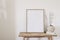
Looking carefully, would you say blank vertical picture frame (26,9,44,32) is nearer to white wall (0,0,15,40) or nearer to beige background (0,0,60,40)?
beige background (0,0,60,40)

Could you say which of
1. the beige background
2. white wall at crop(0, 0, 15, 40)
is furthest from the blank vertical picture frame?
white wall at crop(0, 0, 15, 40)

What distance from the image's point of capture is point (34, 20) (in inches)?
120

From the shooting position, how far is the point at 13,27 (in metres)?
3.07

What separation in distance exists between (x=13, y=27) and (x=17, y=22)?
160mm

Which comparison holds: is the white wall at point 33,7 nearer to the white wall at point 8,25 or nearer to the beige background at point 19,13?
the beige background at point 19,13

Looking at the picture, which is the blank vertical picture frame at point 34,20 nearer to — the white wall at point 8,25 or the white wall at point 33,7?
the white wall at point 33,7

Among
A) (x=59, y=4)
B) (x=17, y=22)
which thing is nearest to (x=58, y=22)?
(x=59, y=4)

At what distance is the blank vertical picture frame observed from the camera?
3027mm

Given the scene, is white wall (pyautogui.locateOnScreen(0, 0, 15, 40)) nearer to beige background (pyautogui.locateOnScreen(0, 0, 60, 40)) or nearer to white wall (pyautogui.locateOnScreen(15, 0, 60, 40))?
beige background (pyautogui.locateOnScreen(0, 0, 60, 40))

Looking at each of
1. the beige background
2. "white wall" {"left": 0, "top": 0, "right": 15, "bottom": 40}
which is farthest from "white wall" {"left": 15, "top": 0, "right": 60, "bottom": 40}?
"white wall" {"left": 0, "top": 0, "right": 15, "bottom": 40}

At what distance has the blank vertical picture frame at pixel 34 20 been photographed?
3027 millimetres

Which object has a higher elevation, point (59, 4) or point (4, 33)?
point (59, 4)

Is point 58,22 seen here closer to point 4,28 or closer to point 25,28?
point 25,28

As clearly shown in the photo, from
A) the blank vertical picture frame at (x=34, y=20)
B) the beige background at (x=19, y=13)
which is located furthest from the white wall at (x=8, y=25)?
the blank vertical picture frame at (x=34, y=20)
